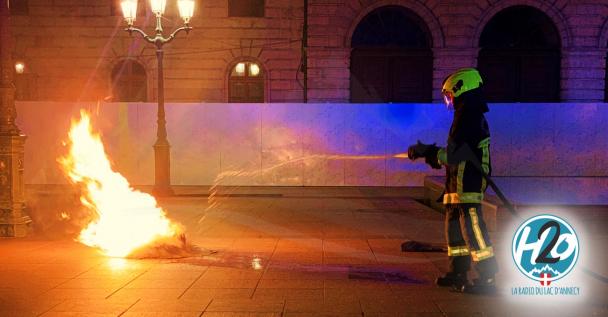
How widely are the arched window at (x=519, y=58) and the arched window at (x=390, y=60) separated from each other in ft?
7.66

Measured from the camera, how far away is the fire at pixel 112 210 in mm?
8094

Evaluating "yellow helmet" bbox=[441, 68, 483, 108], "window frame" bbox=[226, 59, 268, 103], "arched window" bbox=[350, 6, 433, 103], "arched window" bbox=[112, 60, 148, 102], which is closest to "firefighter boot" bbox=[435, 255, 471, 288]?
"yellow helmet" bbox=[441, 68, 483, 108]

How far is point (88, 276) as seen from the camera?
672cm

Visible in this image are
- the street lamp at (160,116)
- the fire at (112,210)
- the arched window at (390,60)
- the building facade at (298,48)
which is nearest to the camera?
the fire at (112,210)

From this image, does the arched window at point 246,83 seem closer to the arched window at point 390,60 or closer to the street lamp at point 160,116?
the arched window at point 390,60

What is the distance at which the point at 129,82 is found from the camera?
24.4 m

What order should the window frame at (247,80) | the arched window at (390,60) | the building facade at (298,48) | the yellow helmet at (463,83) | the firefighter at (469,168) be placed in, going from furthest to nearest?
the arched window at (390,60), the window frame at (247,80), the building facade at (298,48), the yellow helmet at (463,83), the firefighter at (469,168)

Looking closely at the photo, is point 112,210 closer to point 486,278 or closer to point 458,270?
point 458,270

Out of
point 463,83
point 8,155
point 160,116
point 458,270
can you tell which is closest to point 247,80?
point 160,116

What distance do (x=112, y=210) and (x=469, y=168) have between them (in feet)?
16.6

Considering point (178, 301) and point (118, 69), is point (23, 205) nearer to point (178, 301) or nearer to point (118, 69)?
point (178, 301)

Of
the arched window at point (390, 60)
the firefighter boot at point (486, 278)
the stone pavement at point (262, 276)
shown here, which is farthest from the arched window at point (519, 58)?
the firefighter boot at point (486, 278)

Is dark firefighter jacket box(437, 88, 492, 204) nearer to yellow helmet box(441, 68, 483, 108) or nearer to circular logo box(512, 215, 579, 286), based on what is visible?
yellow helmet box(441, 68, 483, 108)

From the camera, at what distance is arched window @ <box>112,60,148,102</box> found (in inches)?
960
